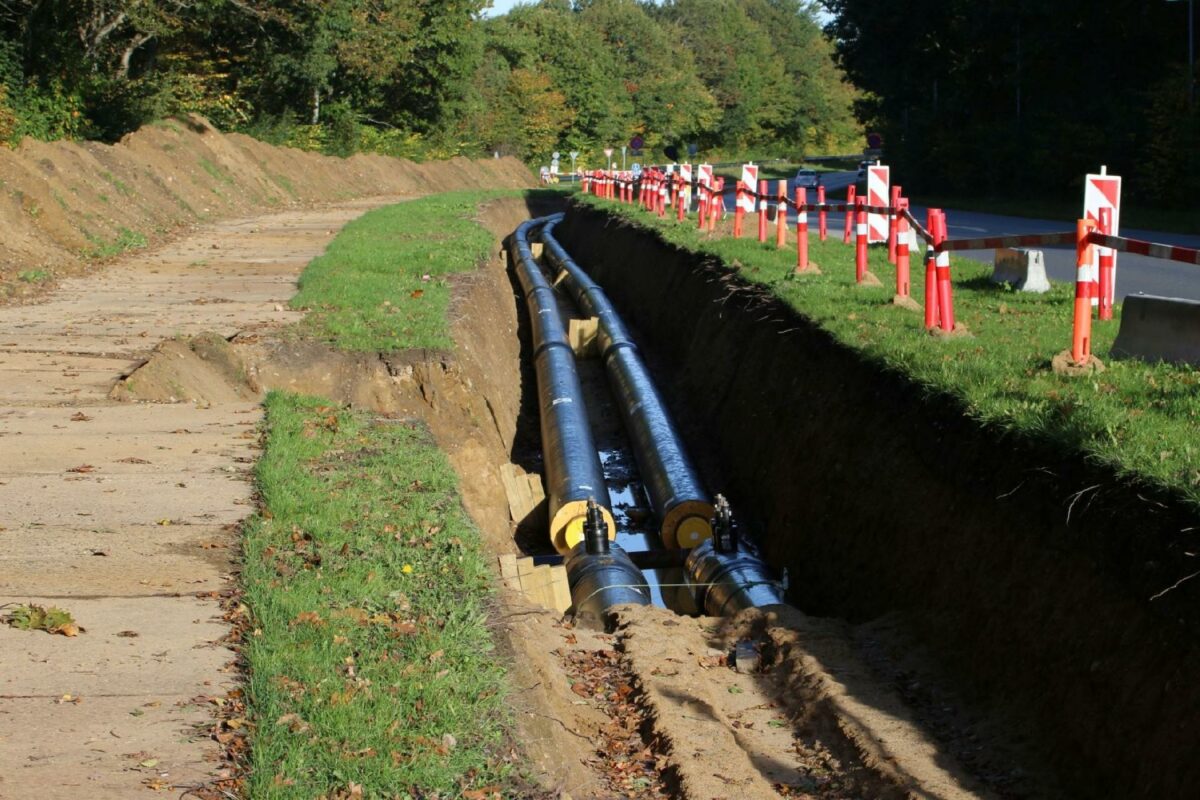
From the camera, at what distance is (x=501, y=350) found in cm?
1952

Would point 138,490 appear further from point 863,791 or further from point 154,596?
point 863,791

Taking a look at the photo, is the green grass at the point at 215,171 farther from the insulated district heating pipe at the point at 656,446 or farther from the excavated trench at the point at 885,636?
the excavated trench at the point at 885,636

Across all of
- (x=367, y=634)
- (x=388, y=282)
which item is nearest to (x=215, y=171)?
(x=388, y=282)

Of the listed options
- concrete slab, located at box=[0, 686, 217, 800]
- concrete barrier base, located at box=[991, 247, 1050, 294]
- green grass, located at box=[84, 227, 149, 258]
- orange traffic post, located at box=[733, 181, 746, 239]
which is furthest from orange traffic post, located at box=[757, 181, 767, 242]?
concrete slab, located at box=[0, 686, 217, 800]

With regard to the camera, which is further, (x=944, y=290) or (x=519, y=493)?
(x=519, y=493)

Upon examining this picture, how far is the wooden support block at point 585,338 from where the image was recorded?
840 inches

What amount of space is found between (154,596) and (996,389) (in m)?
4.77

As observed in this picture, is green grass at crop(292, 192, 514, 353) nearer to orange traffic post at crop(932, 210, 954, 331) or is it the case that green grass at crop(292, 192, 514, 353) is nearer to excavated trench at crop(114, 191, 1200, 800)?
excavated trench at crop(114, 191, 1200, 800)

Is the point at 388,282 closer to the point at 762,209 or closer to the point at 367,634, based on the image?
the point at 762,209

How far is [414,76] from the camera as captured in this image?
6625 centimetres

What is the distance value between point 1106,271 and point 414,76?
5648cm

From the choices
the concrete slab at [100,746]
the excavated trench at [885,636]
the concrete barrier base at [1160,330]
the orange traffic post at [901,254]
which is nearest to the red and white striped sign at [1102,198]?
the orange traffic post at [901,254]

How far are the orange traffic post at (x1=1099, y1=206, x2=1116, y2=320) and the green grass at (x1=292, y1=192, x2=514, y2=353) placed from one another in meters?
5.87

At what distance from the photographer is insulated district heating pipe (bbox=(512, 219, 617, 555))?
12.0 meters
